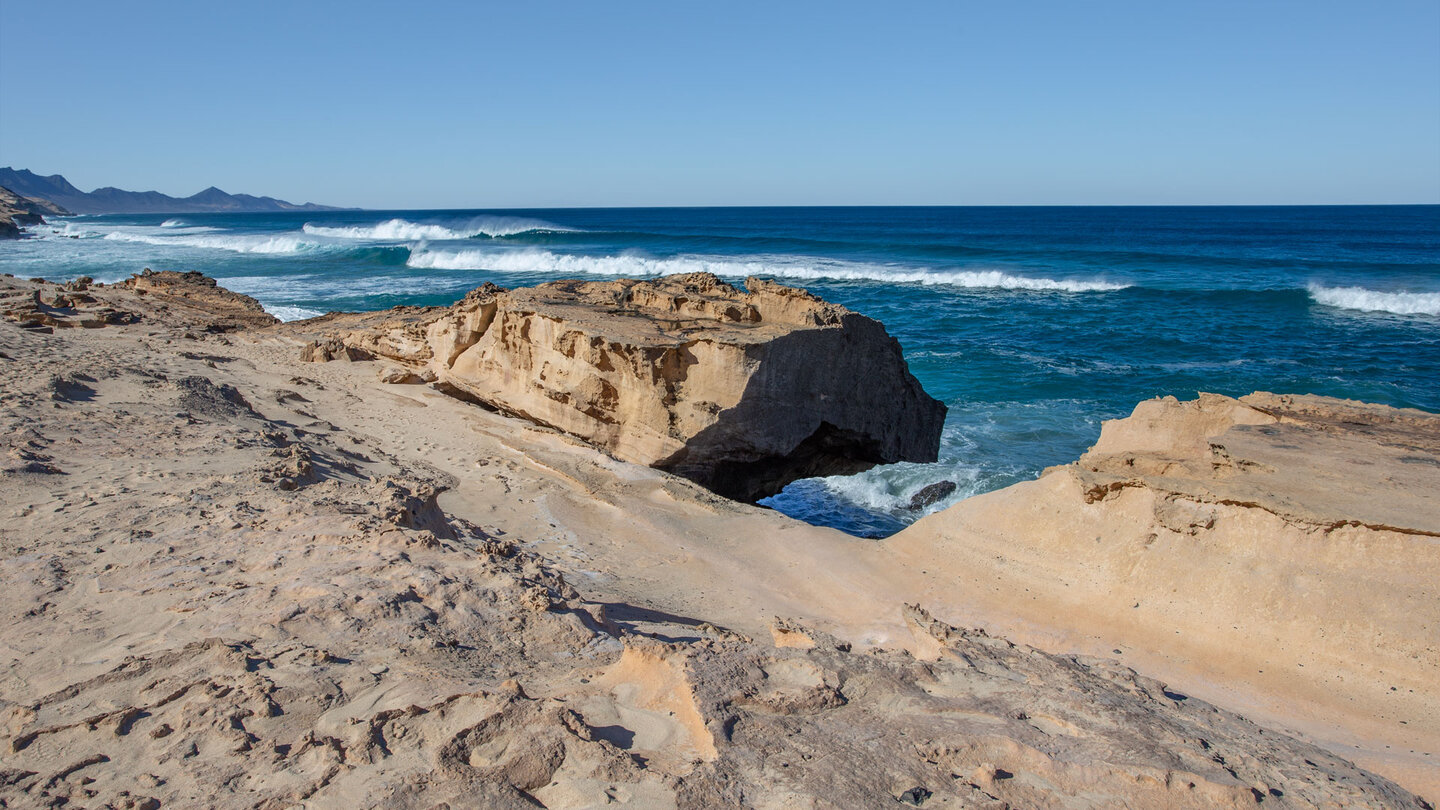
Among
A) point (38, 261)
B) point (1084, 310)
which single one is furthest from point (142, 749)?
point (38, 261)

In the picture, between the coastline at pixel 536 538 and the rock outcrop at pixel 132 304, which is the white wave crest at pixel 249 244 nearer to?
the rock outcrop at pixel 132 304

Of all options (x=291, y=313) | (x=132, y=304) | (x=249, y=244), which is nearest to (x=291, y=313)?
(x=291, y=313)

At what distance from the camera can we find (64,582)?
128 inches

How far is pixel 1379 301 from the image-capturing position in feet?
66.9

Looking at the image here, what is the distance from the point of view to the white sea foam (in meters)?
15.5

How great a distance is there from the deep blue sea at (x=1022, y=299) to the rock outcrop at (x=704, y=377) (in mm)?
1332

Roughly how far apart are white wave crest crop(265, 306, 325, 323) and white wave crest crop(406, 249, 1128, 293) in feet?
36.3

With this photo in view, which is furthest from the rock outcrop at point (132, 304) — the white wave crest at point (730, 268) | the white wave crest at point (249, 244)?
the white wave crest at point (249, 244)

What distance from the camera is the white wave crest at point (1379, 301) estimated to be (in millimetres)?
19734

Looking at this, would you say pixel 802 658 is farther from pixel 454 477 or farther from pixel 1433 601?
pixel 454 477

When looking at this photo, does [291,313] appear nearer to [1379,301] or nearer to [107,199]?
[1379,301]

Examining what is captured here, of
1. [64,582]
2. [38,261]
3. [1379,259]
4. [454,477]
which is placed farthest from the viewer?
[1379,259]

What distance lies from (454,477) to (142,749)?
12.2 feet

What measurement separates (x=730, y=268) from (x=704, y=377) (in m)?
24.1
